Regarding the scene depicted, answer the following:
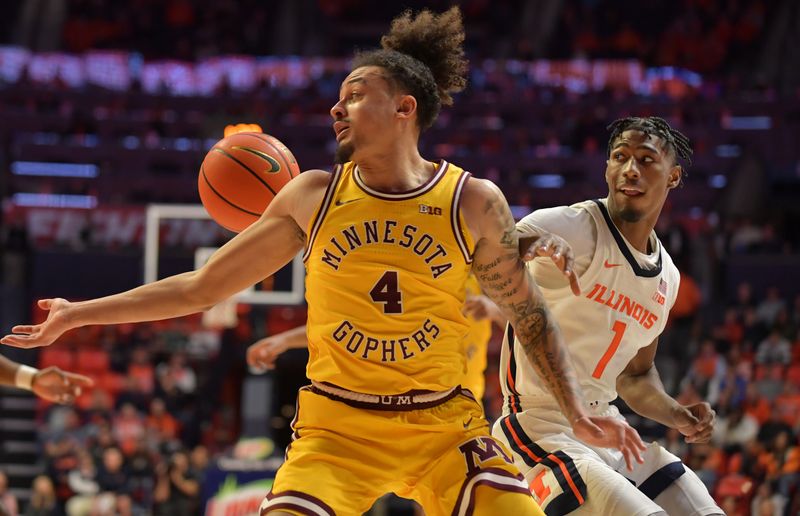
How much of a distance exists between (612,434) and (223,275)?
4.74ft

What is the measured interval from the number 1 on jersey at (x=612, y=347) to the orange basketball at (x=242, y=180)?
1.57 metres

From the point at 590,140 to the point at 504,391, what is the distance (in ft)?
45.2

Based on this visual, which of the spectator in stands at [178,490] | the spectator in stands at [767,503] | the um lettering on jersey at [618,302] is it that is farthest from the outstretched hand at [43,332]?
the spectator in stands at [178,490]

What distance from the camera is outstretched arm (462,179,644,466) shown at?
385 centimetres

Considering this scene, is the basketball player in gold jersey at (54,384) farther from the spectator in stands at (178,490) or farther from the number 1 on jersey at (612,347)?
the spectator in stands at (178,490)

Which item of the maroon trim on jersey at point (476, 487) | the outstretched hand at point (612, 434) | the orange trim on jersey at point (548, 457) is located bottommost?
the orange trim on jersey at point (548, 457)

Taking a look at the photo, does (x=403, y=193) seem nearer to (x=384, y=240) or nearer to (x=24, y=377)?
(x=384, y=240)

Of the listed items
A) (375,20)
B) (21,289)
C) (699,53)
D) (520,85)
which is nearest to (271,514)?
(21,289)

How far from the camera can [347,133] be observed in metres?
3.92

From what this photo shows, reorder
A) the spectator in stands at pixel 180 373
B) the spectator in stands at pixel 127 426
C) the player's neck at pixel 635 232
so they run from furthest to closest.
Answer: the spectator in stands at pixel 180 373 → the spectator in stands at pixel 127 426 → the player's neck at pixel 635 232

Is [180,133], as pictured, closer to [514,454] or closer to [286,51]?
[286,51]

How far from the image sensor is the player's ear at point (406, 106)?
399cm

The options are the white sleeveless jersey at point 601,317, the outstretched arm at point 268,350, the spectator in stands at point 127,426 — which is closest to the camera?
the white sleeveless jersey at point 601,317

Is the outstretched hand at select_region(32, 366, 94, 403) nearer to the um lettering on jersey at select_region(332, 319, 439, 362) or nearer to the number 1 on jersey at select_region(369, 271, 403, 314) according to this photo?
the um lettering on jersey at select_region(332, 319, 439, 362)
